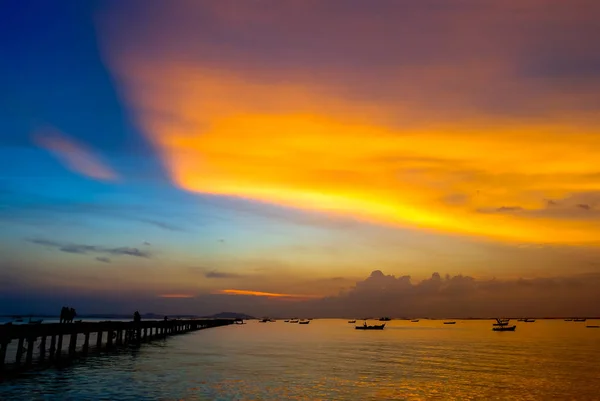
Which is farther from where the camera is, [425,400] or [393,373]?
[393,373]

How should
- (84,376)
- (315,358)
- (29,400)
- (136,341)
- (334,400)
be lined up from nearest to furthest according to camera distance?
1. (29,400)
2. (334,400)
3. (84,376)
4. (315,358)
5. (136,341)

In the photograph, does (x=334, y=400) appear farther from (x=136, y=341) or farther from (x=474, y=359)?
(x=136, y=341)

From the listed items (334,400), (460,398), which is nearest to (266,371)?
(334,400)

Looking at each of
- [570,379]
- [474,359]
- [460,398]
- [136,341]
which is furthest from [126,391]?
[136,341]

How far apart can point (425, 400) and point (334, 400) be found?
5.88 meters

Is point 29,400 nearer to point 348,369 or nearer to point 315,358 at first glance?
point 348,369

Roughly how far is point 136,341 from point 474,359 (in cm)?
5068

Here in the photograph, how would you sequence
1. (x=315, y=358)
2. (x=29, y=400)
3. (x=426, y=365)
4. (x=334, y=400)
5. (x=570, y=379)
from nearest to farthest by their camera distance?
(x=29, y=400) → (x=334, y=400) → (x=570, y=379) → (x=426, y=365) → (x=315, y=358)

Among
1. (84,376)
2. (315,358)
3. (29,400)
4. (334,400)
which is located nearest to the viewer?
(29,400)

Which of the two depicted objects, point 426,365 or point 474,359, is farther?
point 474,359

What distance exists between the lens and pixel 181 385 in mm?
33062

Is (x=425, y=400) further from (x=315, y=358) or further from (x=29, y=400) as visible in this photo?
(x=315, y=358)

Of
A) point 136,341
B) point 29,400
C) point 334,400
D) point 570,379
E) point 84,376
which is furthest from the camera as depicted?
point 136,341

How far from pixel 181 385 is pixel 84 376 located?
853cm
